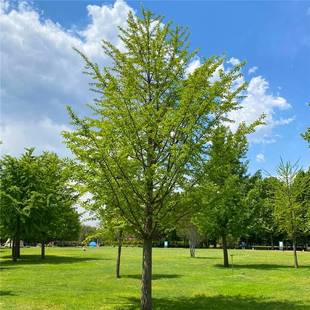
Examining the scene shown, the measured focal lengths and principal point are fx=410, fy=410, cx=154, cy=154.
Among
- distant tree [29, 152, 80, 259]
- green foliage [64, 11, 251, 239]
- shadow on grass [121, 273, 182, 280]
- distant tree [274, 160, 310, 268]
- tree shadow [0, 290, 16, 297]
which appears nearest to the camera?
green foliage [64, 11, 251, 239]

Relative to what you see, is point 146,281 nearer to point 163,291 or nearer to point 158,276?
point 163,291

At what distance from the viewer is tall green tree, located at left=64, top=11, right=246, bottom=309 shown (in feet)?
37.7

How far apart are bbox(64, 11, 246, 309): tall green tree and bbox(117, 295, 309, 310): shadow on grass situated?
4.57ft

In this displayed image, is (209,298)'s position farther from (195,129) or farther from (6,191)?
(6,191)

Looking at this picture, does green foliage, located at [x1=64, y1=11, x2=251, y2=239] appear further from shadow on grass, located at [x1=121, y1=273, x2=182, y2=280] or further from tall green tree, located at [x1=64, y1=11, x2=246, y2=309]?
shadow on grass, located at [x1=121, y1=273, x2=182, y2=280]

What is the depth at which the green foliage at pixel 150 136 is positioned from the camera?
11.5m

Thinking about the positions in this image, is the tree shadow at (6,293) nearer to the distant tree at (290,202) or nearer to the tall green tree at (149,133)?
the tall green tree at (149,133)

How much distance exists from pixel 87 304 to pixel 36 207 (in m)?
22.0

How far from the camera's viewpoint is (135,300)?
14062mm

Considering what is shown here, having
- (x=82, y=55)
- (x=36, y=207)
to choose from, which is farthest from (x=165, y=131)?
(x=36, y=207)

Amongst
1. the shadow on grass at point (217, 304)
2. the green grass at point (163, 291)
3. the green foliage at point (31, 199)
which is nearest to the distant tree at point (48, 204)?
the green foliage at point (31, 199)

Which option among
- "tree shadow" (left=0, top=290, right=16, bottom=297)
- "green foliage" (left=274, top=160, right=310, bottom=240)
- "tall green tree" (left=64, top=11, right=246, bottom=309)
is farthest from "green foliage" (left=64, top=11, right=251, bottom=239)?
"green foliage" (left=274, top=160, right=310, bottom=240)

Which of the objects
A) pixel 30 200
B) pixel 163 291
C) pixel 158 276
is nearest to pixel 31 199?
pixel 30 200

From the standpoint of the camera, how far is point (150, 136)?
1203 centimetres
